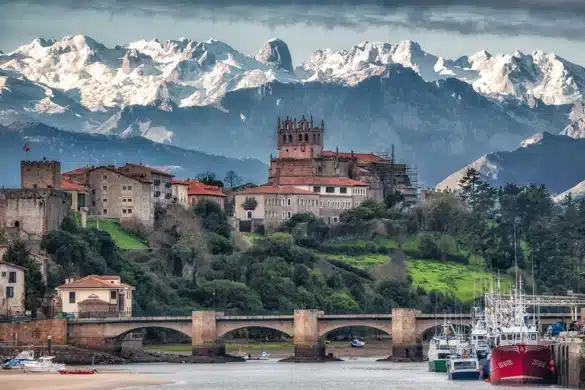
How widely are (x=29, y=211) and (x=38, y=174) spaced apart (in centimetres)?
561

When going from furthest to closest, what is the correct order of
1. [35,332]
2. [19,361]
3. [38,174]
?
[38,174] < [35,332] < [19,361]

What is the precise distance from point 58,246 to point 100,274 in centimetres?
440

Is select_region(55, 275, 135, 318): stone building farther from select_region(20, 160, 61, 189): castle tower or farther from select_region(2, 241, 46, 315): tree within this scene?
select_region(20, 160, 61, 189): castle tower

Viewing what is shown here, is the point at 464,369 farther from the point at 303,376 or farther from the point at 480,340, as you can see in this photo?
the point at 303,376

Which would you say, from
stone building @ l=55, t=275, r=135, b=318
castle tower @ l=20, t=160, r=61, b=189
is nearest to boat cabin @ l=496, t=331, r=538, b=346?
stone building @ l=55, t=275, r=135, b=318

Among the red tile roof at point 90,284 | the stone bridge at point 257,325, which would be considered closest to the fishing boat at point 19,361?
the stone bridge at point 257,325

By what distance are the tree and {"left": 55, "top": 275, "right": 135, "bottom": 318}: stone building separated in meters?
1.80

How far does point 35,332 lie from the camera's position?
156 meters

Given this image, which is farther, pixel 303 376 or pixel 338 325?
pixel 338 325

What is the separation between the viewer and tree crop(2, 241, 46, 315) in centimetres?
16388

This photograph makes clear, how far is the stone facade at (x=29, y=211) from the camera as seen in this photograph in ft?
608

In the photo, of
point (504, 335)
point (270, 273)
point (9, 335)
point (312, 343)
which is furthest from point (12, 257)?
point (504, 335)

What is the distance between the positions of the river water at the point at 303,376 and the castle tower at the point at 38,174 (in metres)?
34.3

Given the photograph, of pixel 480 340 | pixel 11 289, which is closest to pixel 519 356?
pixel 480 340
